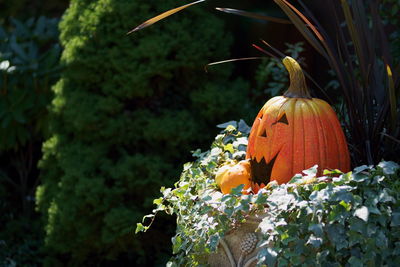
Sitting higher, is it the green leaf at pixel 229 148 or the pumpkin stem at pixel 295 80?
the pumpkin stem at pixel 295 80

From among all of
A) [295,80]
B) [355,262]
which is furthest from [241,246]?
[295,80]

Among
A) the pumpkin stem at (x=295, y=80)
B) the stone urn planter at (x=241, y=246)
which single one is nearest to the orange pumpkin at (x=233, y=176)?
the stone urn planter at (x=241, y=246)

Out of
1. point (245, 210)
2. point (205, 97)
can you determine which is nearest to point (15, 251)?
point (205, 97)

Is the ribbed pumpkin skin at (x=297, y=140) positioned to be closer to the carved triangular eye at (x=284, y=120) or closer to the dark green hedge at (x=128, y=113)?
the carved triangular eye at (x=284, y=120)

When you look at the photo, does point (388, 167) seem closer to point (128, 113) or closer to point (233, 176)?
point (233, 176)

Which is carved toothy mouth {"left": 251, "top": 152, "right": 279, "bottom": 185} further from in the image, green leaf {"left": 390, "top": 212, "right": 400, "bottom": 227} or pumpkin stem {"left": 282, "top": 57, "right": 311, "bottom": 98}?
green leaf {"left": 390, "top": 212, "right": 400, "bottom": 227}

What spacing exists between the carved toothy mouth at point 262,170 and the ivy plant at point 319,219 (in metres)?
0.13

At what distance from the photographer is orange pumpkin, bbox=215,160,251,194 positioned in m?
2.38

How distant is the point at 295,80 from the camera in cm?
237

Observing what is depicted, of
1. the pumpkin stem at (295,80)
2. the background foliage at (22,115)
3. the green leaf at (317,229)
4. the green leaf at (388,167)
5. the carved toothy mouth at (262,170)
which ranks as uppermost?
the pumpkin stem at (295,80)

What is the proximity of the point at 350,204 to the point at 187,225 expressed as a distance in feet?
2.13

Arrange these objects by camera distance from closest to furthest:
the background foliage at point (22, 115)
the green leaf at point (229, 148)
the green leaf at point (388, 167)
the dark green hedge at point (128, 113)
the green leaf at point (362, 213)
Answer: the green leaf at point (362, 213)
the green leaf at point (388, 167)
the green leaf at point (229, 148)
the dark green hedge at point (128, 113)
the background foliage at point (22, 115)

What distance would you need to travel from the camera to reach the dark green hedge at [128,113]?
332cm

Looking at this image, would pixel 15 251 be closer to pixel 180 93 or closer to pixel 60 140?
pixel 60 140
